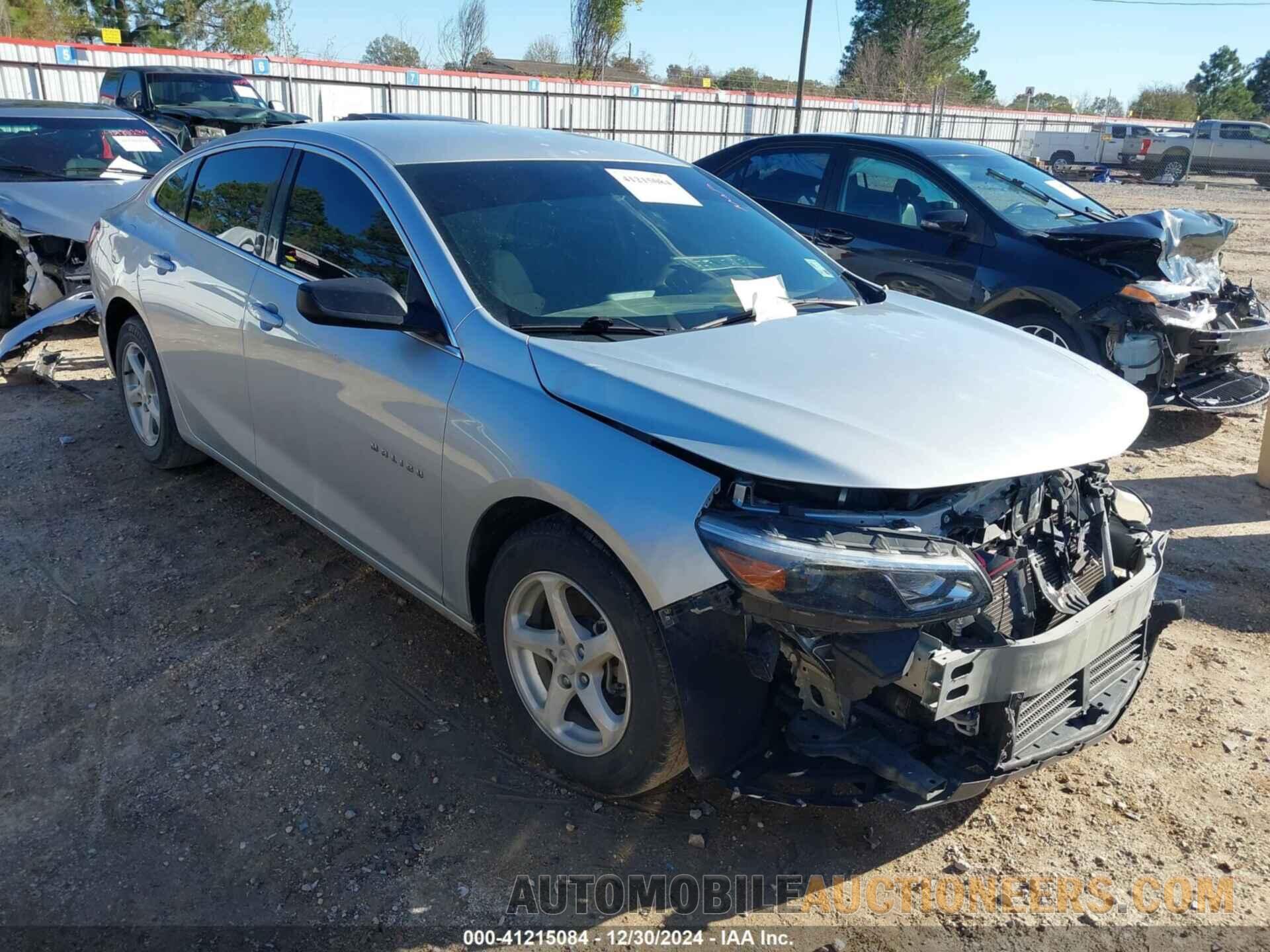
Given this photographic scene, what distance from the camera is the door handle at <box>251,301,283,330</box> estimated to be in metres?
3.62

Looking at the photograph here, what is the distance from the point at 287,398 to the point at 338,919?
192 centimetres

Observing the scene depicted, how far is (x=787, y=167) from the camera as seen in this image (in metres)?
7.41

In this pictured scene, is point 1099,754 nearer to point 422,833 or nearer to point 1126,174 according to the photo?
point 422,833

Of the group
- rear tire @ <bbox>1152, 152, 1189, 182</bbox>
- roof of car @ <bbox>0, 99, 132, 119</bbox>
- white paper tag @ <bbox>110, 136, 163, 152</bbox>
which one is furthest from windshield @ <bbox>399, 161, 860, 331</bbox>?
rear tire @ <bbox>1152, 152, 1189, 182</bbox>

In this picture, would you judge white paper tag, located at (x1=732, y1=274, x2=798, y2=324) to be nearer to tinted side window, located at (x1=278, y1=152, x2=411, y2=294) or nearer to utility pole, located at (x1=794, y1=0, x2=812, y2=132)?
tinted side window, located at (x1=278, y1=152, x2=411, y2=294)

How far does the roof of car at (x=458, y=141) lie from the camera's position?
11.4 feet

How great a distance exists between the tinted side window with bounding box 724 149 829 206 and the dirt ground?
4.07 meters

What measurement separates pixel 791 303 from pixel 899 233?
3.71 meters

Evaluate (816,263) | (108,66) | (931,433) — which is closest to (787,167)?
(816,263)

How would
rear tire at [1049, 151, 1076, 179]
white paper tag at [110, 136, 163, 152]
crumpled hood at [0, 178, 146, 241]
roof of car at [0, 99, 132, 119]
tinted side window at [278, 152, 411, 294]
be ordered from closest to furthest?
tinted side window at [278, 152, 411, 294]
crumpled hood at [0, 178, 146, 241]
roof of car at [0, 99, 132, 119]
white paper tag at [110, 136, 163, 152]
rear tire at [1049, 151, 1076, 179]

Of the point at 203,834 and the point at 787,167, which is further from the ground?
the point at 787,167

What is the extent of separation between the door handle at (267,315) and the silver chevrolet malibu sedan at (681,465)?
0.01 meters

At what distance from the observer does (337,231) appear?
347 cm

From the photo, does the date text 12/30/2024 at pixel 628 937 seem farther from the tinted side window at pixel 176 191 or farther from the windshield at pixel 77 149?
the windshield at pixel 77 149
